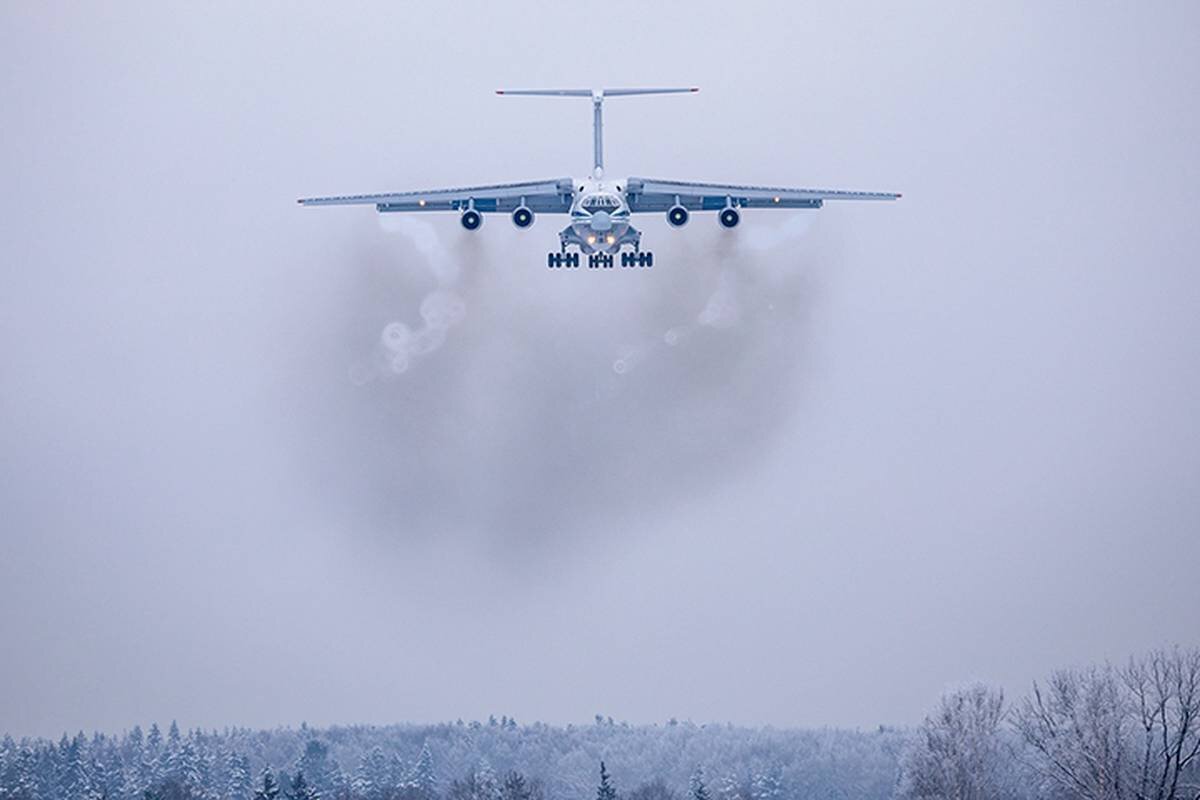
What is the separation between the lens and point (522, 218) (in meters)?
70.2

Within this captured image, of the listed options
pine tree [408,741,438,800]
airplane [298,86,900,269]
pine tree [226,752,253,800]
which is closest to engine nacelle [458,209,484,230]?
airplane [298,86,900,269]

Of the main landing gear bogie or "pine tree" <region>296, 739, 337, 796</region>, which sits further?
"pine tree" <region>296, 739, 337, 796</region>

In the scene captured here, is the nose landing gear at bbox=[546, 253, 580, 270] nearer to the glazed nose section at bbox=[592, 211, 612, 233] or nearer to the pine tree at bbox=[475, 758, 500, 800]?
the glazed nose section at bbox=[592, 211, 612, 233]

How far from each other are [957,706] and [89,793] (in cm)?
5718

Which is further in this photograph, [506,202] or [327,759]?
[327,759]

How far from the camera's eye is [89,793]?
119m

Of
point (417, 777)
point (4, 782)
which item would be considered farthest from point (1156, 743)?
point (4, 782)

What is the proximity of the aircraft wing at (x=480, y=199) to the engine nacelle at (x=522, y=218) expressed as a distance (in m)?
→ 1.14

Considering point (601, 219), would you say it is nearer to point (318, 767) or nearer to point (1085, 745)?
point (1085, 745)

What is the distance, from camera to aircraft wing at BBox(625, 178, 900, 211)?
71.6 metres

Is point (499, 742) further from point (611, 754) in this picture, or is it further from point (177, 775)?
point (177, 775)

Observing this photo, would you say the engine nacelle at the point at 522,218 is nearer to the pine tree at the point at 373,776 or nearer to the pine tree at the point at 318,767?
the pine tree at the point at 318,767

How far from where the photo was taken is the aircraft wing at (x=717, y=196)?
7156 centimetres

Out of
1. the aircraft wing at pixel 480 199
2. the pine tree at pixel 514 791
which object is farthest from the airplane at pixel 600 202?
the pine tree at pixel 514 791
